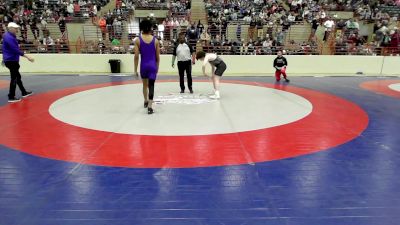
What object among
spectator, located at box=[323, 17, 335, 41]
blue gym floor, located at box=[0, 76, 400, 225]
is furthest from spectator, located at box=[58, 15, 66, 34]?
blue gym floor, located at box=[0, 76, 400, 225]

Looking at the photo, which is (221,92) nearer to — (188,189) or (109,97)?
(109,97)

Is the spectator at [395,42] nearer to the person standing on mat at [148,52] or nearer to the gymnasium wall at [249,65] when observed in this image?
the gymnasium wall at [249,65]

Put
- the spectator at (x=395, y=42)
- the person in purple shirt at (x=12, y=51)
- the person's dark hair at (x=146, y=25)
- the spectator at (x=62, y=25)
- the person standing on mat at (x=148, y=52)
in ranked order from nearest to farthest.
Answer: the person's dark hair at (x=146, y=25) < the person standing on mat at (x=148, y=52) < the person in purple shirt at (x=12, y=51) < the spectator at (x=395, y=42) < the spectator at (x=62, y=25)

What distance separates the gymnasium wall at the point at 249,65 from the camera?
14672 mm

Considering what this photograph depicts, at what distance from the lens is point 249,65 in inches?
593

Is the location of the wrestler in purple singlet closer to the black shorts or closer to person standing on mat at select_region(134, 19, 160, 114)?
person standing on mat at select_region(134, 19, 160, 114)

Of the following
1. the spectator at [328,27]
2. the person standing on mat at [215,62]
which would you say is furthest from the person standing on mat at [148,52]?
the spectator at [328,27]

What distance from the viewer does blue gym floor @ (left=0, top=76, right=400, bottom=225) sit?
10.4ft

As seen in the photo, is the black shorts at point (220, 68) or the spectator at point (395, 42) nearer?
the black shorts at point (220, 68)

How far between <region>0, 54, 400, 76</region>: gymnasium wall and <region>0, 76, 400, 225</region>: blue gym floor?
33.4ft

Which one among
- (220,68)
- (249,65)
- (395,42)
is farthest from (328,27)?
(220,68)

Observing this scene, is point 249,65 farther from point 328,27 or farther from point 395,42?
point 395,42

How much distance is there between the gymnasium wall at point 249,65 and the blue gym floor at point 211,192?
10.2 meters

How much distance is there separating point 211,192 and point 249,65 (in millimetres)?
11967
